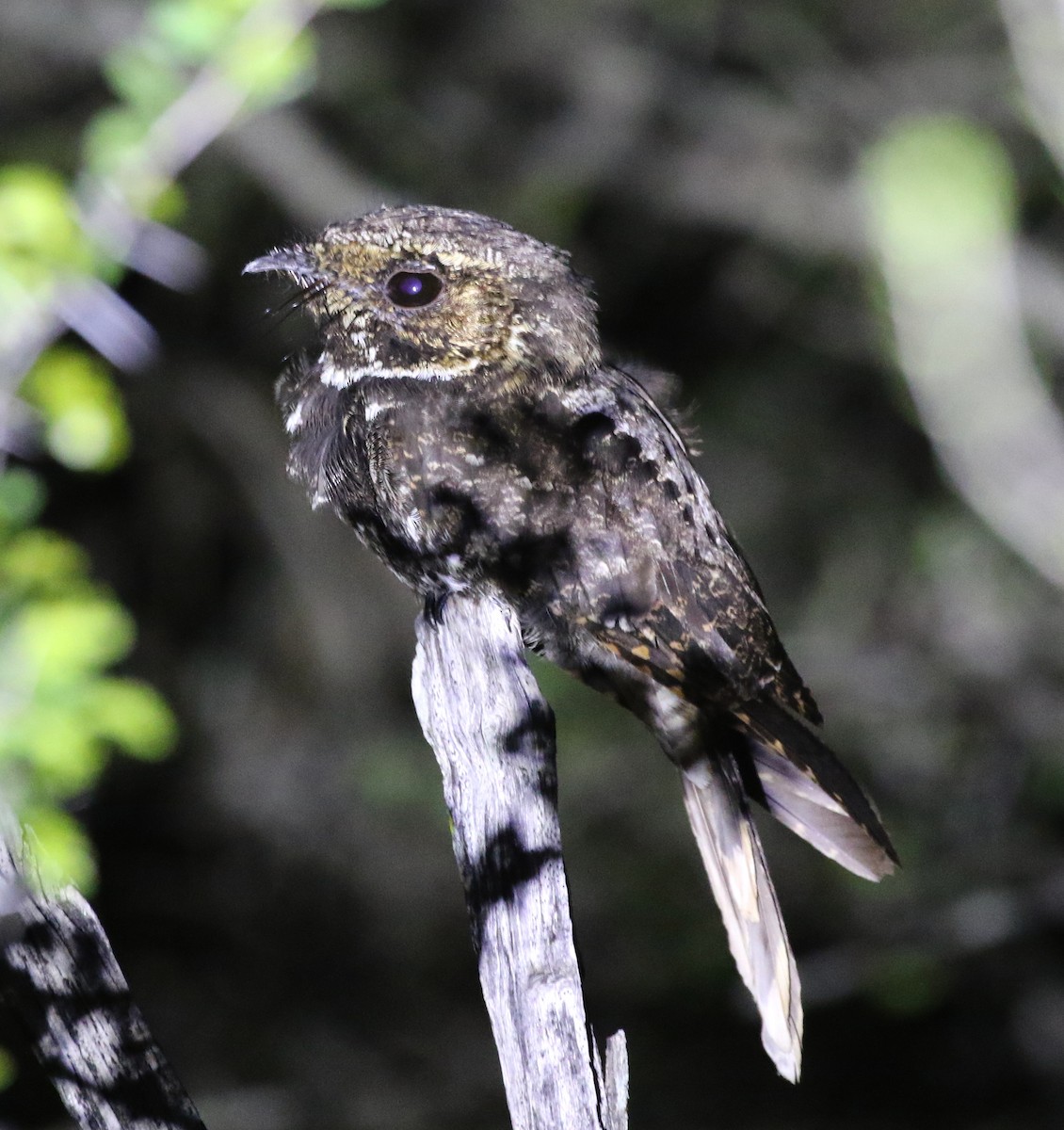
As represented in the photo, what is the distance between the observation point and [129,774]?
594 cm

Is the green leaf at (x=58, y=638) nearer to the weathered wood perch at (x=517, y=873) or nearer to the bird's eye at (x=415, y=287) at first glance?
the weathered wood perch at (x=517, y=873)

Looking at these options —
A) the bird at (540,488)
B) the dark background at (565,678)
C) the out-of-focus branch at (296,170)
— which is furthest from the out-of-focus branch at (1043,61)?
the out-of-focus branch at (296,170)

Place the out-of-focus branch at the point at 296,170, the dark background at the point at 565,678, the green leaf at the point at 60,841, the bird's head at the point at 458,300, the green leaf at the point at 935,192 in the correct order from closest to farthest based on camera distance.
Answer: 1. the green leaf at the point at 60,841
2. the bird's head at the point at 458,300
3. the green leaf at the point at 935,192
4. the out-of-focus branch at the point at 296,170
5. the dark background at the point at 565,678

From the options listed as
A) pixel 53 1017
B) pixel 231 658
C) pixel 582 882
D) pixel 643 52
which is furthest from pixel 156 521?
pixel 53 1017

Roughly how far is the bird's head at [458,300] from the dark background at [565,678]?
8.40 ft

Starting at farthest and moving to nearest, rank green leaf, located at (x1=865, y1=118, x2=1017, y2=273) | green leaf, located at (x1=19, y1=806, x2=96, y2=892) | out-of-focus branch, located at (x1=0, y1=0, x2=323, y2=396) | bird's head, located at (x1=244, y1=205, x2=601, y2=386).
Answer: green leaf, located at (x1=865, y1=118, x2=1017, y2=273), bird's head, located at (x1=244, y1=205, x2=601, y2=386), out-of-focus branch, located at (x1=0, y1=0, x2=323, y2=396), green leaf, located at (x1=19, y1=806, x2=96, y2=892)

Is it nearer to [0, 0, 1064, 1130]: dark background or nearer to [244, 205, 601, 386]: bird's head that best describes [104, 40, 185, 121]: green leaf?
[244, 205, 601, 386]: bird's head

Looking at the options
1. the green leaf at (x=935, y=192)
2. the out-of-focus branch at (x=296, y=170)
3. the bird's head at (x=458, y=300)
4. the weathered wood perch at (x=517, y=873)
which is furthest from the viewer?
the out-of-focus branch at (x=296, y=170)

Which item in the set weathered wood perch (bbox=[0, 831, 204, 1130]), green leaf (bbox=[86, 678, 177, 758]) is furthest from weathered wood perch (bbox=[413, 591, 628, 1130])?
green leaf (bbox=[86, 678, 177, 758])

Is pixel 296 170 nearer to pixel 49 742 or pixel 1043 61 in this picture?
pixel 1043 61

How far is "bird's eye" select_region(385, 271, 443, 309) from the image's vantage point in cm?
251

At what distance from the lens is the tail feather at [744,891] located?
244 cm

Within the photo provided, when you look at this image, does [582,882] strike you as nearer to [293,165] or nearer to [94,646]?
[293,165]

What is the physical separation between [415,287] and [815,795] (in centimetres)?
111
